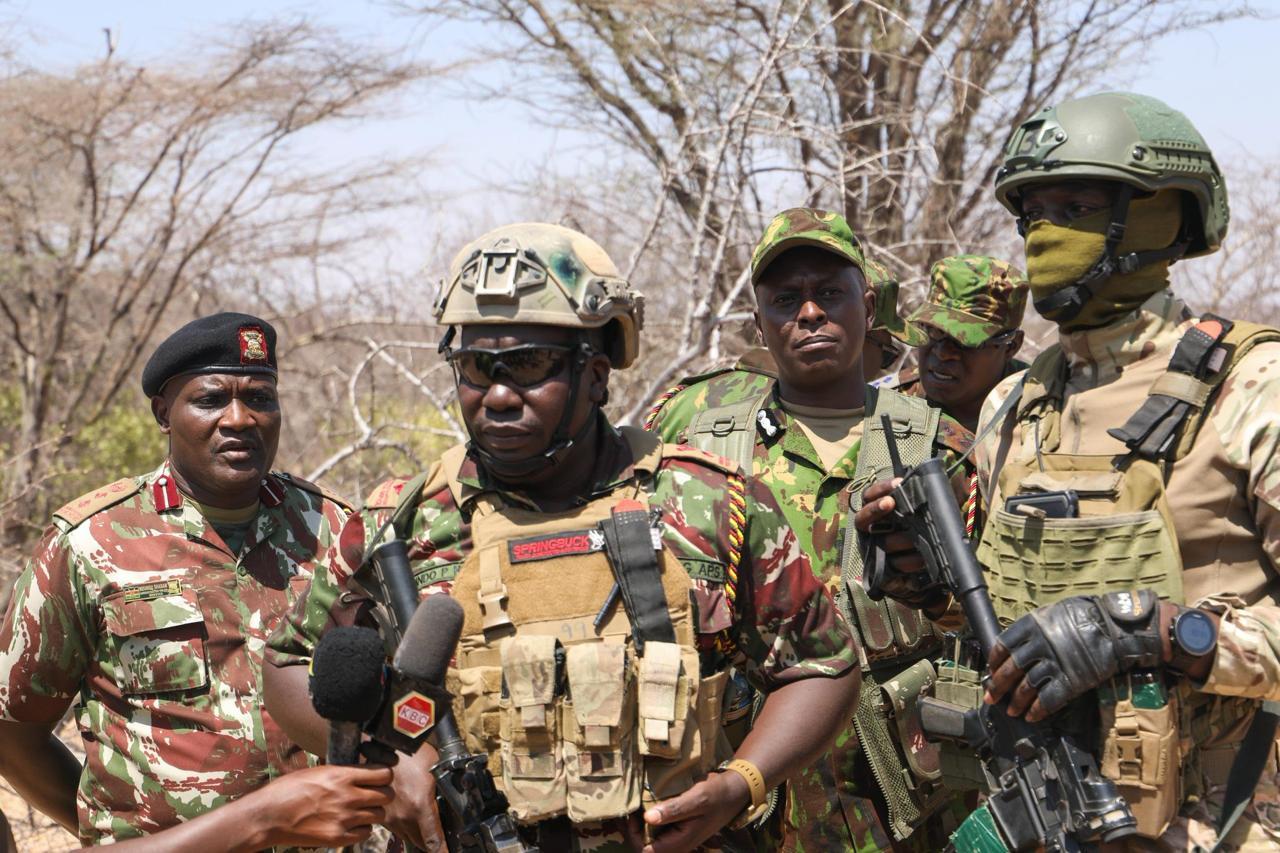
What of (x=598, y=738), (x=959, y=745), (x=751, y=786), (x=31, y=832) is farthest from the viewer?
(x=31, y=832)

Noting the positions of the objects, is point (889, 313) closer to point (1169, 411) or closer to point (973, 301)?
point (973, 301)

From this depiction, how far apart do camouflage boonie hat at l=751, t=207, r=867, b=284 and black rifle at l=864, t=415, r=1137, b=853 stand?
100cm

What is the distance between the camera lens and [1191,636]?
267 centimetres

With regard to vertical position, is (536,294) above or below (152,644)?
above

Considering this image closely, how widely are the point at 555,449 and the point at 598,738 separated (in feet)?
1.92

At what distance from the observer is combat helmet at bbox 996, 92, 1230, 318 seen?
303 centimetres

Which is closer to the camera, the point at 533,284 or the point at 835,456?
the point at 533,284

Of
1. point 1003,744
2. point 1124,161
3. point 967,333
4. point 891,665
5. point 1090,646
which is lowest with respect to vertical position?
A: point 891,665

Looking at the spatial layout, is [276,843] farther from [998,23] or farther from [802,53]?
[998,23]

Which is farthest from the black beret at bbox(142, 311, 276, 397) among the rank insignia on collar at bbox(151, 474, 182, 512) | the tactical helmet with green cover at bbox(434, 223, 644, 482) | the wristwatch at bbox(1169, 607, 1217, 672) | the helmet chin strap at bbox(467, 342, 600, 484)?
the wristwatch at bbox(1169, 607, 1217, 672)

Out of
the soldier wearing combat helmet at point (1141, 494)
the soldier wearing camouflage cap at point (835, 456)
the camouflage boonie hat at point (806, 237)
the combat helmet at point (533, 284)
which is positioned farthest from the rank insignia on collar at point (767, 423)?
the combat helmet at point (533, 284)

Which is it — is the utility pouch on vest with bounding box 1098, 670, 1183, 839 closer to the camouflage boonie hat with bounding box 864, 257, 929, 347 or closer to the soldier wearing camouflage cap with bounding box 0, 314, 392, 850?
the soldier wearing camouflage cap with bounding box 0, 314, 392, 850

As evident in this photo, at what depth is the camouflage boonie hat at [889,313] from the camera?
5.00 meters

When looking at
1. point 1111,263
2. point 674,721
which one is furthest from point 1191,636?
point 674,721
